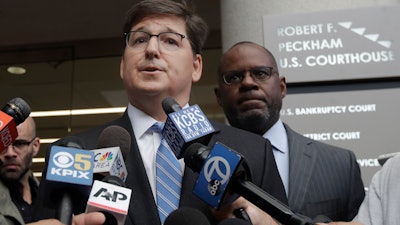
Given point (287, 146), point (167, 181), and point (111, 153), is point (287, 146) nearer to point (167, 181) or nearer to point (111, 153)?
point (167, 181)

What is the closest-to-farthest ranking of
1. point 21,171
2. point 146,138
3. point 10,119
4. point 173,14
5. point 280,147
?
point 10,119
point 146,138
point 173,14
point 280,147
point 21,171

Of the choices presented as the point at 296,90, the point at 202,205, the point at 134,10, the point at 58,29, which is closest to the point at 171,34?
the point at 134,10

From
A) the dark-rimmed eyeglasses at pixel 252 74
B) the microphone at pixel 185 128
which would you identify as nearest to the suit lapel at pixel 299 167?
the dark-rimmed eyeglasses at pixel 252 74

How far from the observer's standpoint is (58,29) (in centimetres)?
671

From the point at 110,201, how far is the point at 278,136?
5.55 feet

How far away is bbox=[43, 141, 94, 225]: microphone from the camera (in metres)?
1.26

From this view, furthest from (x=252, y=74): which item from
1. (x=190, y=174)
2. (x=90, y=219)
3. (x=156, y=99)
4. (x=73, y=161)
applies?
(x=90, y=219)

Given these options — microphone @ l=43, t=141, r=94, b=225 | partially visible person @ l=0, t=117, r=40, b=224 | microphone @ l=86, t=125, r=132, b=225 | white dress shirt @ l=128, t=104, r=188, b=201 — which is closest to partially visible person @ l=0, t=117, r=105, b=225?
partially visible person @ l=0, t=117, r=40, b=224

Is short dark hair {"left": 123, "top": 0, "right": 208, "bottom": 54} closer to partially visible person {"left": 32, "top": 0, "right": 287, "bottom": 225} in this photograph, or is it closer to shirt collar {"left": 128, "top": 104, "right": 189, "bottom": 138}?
partially visible person {"left": 32, "top": 0, "right": 287, "bottom": 225}

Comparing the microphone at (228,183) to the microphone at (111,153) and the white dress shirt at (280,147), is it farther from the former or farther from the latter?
the white dress shirt at (280,147)

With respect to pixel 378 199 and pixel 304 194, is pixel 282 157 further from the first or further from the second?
pixel 378 199

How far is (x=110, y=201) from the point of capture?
1.22m

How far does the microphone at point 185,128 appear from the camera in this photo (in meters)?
1.49

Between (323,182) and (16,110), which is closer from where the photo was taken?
(16,110)
